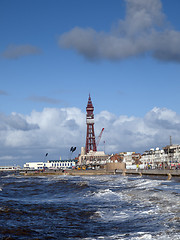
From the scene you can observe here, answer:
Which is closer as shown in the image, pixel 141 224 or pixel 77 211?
pixel 141 224

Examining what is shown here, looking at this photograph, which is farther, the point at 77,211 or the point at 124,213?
the point at 77,211

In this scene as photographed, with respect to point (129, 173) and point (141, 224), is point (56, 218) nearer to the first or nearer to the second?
point (141, 224)

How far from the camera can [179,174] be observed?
7031 cm

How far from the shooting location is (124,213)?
90.9 feet

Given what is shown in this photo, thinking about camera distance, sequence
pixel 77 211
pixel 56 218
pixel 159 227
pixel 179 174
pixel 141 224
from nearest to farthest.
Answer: pixel 159 227, pixel 141 224, pixel 56 218, pixel 77 211, pixel 179 174

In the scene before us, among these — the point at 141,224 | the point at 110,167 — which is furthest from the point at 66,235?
the point at 110,167

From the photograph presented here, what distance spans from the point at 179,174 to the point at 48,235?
54727 mm

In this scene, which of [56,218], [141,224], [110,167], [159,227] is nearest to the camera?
[159,227]

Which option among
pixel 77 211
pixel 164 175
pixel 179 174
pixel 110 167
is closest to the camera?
pixel 77 211

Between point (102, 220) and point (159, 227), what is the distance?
5.28 metres

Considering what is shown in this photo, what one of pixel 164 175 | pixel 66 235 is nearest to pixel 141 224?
pixel 66 235

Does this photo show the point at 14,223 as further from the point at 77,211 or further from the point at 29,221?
the point at 77,211

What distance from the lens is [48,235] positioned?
63.9 feet

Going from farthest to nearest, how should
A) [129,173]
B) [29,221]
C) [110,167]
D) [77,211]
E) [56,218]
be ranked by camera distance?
[110,167] < [129,173] < [77,211] < [56,218] < [29,221]
